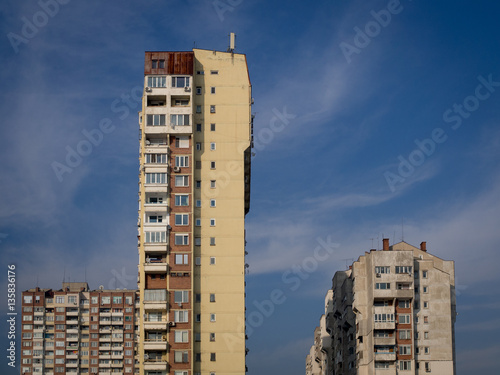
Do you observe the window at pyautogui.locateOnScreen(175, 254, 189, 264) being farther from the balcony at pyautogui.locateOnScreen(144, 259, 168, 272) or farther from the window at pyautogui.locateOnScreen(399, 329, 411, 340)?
the window at pyautogui.locateOnScreen(399, 329, 411, 340)

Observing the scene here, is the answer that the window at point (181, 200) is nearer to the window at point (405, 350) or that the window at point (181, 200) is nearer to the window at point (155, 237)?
the window at point (155, 237)

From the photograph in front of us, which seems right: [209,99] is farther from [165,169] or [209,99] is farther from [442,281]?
[442,281]

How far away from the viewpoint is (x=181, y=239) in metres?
101

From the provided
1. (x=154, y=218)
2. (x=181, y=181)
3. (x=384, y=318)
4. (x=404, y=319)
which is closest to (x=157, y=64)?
(x=181, y=181)

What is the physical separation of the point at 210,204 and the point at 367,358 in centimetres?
4153

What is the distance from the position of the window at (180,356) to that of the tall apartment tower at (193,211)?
0.42 feet

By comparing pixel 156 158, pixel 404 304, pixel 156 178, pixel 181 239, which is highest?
pixel 156 158

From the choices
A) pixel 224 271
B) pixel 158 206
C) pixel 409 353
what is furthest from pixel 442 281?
pixel 158 206

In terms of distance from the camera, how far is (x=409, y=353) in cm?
12225

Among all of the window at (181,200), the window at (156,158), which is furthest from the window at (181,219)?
the window at (156,158)

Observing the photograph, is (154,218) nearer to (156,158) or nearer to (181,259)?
(181,259)

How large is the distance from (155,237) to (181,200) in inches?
236

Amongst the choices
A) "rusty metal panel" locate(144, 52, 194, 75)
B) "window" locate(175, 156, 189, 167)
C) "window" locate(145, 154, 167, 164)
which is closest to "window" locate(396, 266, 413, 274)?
"window" locate(175, 156, 189, 167)

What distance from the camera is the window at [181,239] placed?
100750 millimetres
